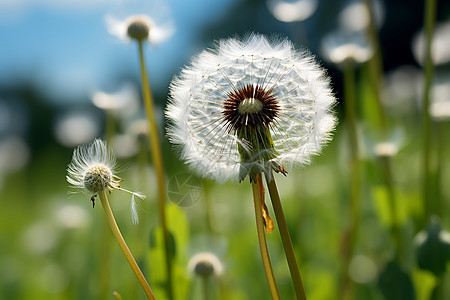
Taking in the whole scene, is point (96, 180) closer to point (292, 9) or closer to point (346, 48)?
point (346, 48)

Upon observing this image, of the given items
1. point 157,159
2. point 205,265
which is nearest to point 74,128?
point 205,265

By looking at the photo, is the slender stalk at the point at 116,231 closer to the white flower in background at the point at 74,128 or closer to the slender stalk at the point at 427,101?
the slender stalk at the point at 427,101

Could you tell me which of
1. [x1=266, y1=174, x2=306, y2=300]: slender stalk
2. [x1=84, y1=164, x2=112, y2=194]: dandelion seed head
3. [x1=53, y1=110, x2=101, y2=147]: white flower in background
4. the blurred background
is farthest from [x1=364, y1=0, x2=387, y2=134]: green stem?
[x1=53, y1=110, x2=101, y2=147]: white flower in background

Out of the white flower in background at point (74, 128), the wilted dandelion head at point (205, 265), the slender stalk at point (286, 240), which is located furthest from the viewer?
the white flower in background at point (74, 128)

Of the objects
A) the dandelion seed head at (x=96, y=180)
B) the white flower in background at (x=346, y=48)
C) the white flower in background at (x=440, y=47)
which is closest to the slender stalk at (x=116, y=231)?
the dandelion seed head at (x=96, y=180)

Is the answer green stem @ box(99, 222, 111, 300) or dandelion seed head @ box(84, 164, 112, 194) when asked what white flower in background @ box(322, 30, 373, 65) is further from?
dandelion seed head @ box(84, 164, 112, 194)

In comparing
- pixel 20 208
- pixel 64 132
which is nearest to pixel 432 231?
pixel 64 132
